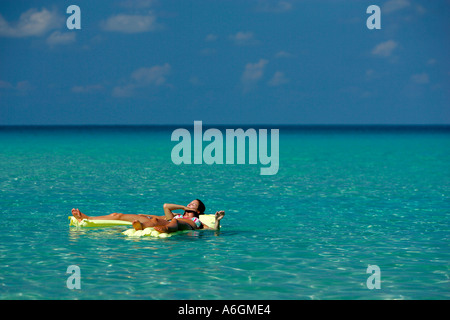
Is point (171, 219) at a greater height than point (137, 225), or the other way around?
point (171, 219)

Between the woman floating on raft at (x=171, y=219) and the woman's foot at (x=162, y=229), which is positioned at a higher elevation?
the woman floating on raft at (x=171, y=219)

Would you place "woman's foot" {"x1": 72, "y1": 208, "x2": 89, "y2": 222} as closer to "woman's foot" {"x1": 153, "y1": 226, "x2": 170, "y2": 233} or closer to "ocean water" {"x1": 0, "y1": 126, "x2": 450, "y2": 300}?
"ocean water" {"x1": 0, "y1": 126, "x2": 450, "y2": 300}

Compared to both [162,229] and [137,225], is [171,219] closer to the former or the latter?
[162,229]

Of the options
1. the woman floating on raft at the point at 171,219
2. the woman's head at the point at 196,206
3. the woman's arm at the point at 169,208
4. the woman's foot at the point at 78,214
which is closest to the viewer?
the woman floating on raft at the point at 171,219

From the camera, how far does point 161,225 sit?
15.8 meters

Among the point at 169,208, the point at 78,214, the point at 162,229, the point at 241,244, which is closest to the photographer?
the point at 241,244

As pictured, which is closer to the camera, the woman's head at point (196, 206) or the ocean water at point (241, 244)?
the ocean water at point (241, 244)

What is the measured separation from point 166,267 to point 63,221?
6.51m

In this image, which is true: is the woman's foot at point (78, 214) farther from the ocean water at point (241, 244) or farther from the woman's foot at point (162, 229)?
the woman's foot at point (162, 229)

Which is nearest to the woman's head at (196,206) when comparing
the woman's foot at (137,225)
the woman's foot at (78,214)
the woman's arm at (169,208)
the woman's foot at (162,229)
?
the woman's arm at (169,208)

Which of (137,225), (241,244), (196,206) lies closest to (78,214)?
(137,225)

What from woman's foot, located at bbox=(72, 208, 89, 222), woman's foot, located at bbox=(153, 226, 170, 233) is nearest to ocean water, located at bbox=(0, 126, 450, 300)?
woman's foot, located at bbox=(72, 208, 89, 222)
